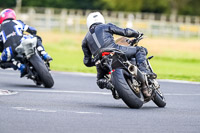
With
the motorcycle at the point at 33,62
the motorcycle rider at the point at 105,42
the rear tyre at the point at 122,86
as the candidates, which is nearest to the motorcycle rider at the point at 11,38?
the motorcycle at the point at 33,62

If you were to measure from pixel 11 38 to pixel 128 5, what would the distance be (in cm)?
8242

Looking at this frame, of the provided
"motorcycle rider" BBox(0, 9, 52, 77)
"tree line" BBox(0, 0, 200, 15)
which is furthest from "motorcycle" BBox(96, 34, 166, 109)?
"tree line" BBox(0, 0, 200, 15)

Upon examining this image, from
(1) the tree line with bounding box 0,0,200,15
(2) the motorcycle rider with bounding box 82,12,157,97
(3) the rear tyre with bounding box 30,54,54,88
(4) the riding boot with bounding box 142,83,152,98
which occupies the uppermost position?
(2) the motorcycle rider with bounding box 82,12,157,97

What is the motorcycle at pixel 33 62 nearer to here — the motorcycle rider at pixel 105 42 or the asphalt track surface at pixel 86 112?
the asphalt track surface at pixel 86 112

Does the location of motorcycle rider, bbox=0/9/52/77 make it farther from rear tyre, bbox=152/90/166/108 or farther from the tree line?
the tree line

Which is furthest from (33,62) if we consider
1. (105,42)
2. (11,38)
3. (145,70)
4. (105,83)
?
(145,70)

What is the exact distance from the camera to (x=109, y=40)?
1195 cm

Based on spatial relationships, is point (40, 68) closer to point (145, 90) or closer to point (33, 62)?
point (33, 62)

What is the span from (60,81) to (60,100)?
5381 millimetres

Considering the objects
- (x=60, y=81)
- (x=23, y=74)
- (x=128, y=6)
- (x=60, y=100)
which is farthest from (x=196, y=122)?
(x=128, y=6)

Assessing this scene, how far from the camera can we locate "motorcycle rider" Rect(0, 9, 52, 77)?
51.9ft

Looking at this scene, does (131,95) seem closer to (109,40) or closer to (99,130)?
(109,40)

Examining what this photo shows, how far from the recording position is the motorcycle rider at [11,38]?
1581 centimetres

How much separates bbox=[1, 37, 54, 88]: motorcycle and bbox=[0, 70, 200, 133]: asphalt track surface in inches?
9.9
